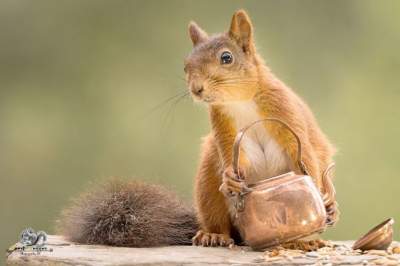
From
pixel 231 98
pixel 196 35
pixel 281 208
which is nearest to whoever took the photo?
pixel 281 208

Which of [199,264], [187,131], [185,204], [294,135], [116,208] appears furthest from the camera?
[187,131]

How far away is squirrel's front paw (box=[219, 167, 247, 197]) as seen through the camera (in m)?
2.59

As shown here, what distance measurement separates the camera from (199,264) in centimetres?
243

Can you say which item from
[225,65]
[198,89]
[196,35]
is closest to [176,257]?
[198,89]

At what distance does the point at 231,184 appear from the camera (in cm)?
261

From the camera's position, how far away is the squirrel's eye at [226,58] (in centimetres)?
263

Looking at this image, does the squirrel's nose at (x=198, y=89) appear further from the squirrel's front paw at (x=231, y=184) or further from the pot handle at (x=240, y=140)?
the squirrel's front paw at (x=231, y=184)

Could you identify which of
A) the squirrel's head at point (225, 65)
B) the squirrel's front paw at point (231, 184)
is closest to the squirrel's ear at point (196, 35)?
the squirrel's head at point (225, 65)

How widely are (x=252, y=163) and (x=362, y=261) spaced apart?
53cm

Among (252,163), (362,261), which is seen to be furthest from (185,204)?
(362,261)

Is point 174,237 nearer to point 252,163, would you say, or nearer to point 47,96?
point 252,163

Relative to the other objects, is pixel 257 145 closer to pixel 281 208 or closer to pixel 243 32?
pixel 281 208

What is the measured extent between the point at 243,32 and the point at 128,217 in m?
0.79

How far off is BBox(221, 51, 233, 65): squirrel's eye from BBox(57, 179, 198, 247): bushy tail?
2.13 ft
